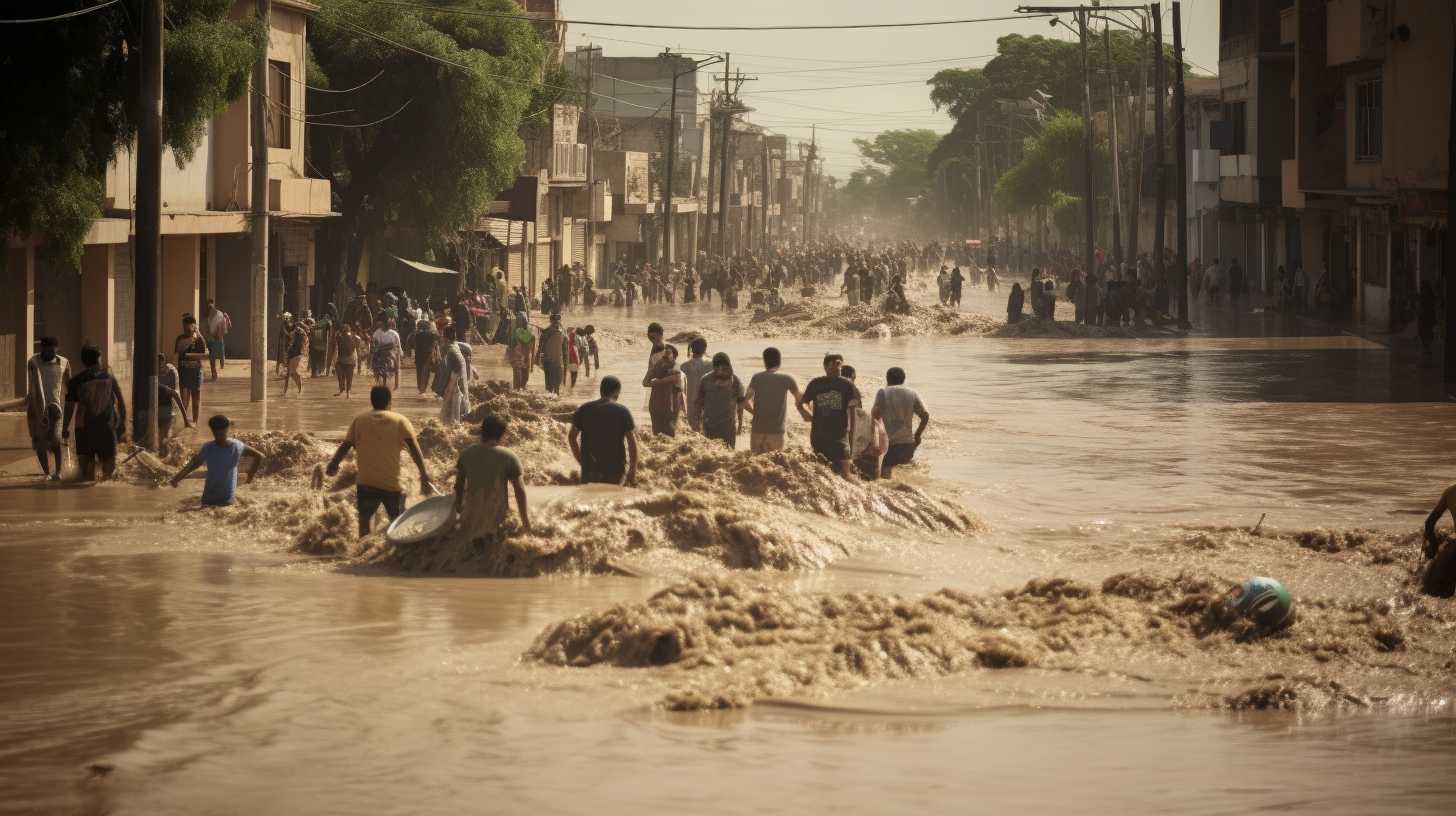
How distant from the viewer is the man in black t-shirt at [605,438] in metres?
16.4

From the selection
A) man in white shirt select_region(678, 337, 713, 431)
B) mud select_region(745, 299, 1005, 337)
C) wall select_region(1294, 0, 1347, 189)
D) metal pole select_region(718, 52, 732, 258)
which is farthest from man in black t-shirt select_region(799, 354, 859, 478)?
metal pole select_region(718, 52, 732, 258)

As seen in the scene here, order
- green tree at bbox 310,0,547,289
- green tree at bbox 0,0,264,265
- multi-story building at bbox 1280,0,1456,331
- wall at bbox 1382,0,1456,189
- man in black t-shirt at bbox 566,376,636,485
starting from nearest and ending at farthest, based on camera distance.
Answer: man in black t-shirt at bbox 566,376,636,485
green tree at bbox 0,0,264,265
wall at bbox 1382,0,1456,189
multi-story building at bbox 1280,0,1456,331
green tree at bbox 310,0,547,289

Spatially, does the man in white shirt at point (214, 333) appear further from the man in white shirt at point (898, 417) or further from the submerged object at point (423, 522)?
the submerged object at point (423, 522)

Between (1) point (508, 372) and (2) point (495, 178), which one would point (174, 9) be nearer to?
(1) point (508, 372)

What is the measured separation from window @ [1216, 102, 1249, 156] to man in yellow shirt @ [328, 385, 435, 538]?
50439mm

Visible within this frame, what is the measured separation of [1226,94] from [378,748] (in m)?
57.9

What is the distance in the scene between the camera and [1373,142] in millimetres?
44812

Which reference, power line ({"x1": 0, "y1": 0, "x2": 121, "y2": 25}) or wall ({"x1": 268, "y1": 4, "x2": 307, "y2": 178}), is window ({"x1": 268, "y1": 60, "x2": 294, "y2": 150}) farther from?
power line ({"x1": 0, "y1": 0, "x2": 121, "y2": 25})

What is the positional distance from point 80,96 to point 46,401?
424 cm

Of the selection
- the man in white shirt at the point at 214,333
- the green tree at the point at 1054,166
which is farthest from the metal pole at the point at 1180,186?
the green tree at the point at 1054,166

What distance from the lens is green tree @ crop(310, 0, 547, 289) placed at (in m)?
43.4

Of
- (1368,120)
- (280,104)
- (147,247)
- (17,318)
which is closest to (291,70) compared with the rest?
(280,104)

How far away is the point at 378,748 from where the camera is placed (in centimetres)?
1023

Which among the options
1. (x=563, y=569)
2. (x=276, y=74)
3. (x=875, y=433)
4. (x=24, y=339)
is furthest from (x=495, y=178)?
(x=563, y=569)
